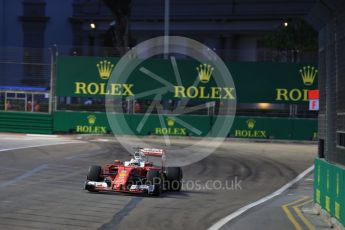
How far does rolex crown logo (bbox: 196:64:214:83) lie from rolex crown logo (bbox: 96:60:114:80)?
450 cm

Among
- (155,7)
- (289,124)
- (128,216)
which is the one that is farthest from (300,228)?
(155,7)

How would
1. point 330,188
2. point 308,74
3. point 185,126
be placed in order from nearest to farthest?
point 330,188, point 185,126, point 308,74

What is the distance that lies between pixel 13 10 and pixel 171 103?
2553cm

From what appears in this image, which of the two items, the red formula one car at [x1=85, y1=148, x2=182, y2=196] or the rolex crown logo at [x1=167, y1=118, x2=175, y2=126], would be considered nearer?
the red formula one car at [x1=85, y1=148, x2=182, y2=196]

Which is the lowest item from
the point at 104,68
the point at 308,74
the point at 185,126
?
the point at 185,126

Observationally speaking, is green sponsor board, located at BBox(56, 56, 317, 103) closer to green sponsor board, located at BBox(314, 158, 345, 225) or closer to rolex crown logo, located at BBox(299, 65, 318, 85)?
rolex crown logo, located at BBox(299, 65, 318, 85)

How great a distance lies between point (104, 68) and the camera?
34.1 meters

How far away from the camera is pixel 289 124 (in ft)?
110

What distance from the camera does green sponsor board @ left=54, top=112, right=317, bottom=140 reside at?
33375 mm

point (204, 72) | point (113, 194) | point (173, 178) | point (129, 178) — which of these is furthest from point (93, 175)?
point (204, 72)

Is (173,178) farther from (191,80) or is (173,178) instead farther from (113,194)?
(191,80)

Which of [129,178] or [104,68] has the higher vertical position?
[104,68]

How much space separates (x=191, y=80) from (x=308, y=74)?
596 centimetres

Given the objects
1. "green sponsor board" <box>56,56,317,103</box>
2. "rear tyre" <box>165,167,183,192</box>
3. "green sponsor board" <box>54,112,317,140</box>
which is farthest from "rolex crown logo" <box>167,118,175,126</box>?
"rear tyre" <box>165,167,183,192</box>
